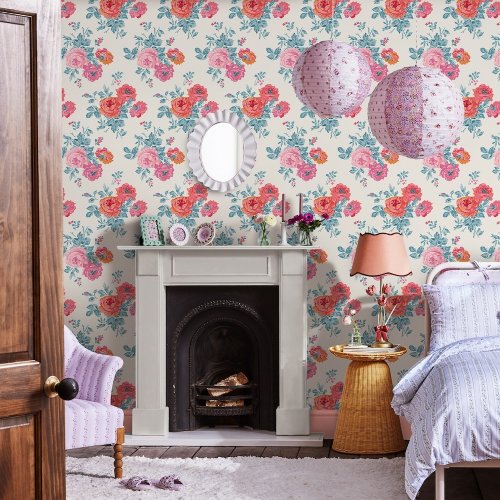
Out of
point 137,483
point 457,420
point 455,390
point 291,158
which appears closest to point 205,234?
point 291,158

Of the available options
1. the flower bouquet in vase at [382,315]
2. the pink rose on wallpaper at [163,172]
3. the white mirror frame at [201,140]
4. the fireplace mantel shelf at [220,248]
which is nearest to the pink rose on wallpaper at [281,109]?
the white mirror frame at [201,140]

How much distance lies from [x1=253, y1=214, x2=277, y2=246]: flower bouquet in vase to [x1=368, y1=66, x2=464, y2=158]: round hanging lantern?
2419 mm

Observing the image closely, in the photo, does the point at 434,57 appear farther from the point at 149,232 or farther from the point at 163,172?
the point at 149,232

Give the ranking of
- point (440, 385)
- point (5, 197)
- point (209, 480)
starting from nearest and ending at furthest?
1. point (5, 197)
2. point (440, 385)
3. point (209, 480)

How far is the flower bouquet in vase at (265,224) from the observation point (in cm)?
595

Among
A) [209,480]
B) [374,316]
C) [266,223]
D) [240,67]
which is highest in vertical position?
[240,67]

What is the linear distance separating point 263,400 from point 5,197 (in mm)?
4054

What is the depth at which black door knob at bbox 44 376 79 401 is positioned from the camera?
7.23ft

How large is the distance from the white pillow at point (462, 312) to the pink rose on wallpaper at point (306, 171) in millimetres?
1167

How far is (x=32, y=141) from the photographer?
2234 millimetres

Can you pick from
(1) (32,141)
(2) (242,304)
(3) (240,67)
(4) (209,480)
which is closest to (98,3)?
(3) (240,67)

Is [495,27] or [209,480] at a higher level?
[495,27]

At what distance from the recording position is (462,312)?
5395 mm

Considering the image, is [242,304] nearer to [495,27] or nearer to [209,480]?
[209,480]
